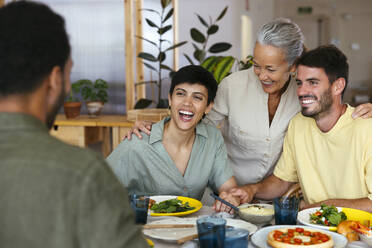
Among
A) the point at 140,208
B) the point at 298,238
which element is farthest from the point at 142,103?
the point at 298,238

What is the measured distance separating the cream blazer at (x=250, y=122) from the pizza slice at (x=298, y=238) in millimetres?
940

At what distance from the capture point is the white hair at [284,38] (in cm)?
219

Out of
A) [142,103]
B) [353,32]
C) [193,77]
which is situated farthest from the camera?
[353,32]

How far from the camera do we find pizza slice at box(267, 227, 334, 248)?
1357mm

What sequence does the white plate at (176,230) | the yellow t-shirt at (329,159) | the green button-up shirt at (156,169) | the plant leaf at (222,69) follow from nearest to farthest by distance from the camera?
the white plate at (176,230) → the yellow t-shirt at (329,159) → the green button-up shirt at (156,169) → the plant leaf at (222,69)

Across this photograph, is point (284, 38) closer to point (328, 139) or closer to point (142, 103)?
point (328, 139)

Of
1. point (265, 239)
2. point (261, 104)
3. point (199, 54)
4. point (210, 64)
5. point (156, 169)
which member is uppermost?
point (199, 54)

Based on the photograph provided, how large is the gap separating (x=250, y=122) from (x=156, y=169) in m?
0.62

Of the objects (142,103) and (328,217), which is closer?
(328,217)

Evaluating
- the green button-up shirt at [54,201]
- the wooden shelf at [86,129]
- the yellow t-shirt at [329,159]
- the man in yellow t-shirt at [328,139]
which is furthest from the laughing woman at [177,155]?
the wooden shelf at [86,129]

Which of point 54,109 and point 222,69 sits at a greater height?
point 222,69

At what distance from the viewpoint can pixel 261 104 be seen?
2.45 meters

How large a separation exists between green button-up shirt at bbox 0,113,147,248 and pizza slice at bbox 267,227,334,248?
681 mm

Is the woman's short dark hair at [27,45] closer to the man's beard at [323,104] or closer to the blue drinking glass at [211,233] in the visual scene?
the blue drinking glass at [211,233]
